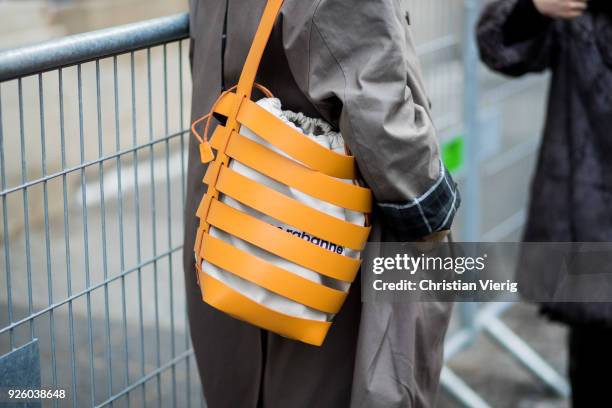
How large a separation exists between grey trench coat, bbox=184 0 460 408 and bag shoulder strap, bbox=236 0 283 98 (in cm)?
2

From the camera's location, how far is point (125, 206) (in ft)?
11.3

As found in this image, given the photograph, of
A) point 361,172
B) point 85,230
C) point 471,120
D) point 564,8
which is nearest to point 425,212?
point 361,172

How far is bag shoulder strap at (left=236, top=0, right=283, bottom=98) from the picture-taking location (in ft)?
6.64

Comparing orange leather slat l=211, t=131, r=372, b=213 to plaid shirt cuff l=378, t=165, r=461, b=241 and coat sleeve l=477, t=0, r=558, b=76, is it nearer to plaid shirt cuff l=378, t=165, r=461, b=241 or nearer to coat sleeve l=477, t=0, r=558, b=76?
plaid shirt cuff l=378, t=165, r=461, b=241

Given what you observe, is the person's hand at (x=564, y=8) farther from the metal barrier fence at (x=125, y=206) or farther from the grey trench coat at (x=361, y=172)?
the grey trench coat at (x=361, y=172)

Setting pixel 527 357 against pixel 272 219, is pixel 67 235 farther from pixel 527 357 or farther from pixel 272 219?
pixel 527 357

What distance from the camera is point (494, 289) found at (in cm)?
368

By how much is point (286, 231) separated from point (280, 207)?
5 cm

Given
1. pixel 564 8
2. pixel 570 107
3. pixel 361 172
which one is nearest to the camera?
pixel 361 172

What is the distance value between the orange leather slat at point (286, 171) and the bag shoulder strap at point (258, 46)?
0.10 m

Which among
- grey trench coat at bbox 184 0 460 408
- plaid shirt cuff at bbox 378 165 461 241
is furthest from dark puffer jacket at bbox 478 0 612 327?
plaid shirt cuff at bbox 378 165 461 241

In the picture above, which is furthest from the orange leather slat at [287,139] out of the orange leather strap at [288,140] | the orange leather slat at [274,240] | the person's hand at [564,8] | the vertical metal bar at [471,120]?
the vertical metal bar at [471,120]

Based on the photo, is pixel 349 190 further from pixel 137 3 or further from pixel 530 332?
pixel 137 3

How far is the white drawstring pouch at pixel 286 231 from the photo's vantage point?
1987 millimetres
